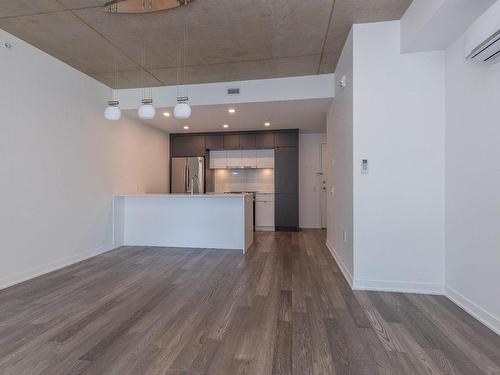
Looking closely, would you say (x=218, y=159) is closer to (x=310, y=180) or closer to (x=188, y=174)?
(x=188, y=174)

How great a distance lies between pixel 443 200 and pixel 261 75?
2976 millimetres

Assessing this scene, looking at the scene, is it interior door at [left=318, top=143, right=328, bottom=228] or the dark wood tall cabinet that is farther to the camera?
interior door at [left=318, top=143, right=328, bottom=228]

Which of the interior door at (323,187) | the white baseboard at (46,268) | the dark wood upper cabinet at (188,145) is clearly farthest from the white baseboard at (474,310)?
the dark wood upper cabinet at (188,145)

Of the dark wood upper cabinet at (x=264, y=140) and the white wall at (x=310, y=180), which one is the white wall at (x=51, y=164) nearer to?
the dark wood upper cabinet at (x=264, y=140)

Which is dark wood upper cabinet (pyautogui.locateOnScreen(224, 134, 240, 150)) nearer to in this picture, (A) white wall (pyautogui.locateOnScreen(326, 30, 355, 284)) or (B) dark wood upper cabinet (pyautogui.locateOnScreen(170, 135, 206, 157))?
(B) dark wood upper cabinet (pyautogui.locateOnScreen(170, 135, 206, 157))

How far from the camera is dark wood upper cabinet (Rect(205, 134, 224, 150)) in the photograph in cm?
655

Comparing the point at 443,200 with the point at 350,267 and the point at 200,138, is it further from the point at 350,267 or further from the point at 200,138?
the point at 200,138

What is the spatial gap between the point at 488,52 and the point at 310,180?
487cm

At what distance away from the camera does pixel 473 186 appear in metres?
2.21

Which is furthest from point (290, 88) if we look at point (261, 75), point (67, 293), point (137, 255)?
point (67, 293)

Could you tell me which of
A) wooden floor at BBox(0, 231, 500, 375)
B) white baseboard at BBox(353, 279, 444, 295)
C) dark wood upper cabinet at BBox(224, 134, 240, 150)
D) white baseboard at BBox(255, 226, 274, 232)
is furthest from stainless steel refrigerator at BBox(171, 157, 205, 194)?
white baseboard at BBox(353, 279, 444, 295)

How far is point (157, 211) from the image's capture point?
4621 mm

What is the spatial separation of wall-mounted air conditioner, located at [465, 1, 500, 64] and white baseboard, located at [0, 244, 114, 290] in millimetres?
4869

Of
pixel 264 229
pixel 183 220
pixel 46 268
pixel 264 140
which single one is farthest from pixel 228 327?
pixel 264 140
